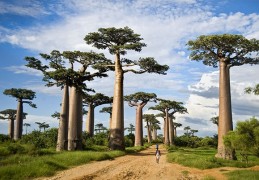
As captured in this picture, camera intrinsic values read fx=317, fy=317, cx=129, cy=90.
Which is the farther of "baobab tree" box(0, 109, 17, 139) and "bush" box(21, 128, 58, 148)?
"baobab tree" box(0, 109, 17, 139)

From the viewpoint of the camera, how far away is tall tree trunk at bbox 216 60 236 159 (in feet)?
79.7

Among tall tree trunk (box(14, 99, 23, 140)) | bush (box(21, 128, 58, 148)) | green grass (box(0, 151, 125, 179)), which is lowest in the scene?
green grass (box(0, 151, 125, 179))

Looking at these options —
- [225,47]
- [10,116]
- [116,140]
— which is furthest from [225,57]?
[10,116]

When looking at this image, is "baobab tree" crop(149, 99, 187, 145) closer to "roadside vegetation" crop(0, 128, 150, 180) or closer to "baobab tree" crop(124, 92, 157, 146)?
"baobab tree" crop(124, 92, 157, 146)

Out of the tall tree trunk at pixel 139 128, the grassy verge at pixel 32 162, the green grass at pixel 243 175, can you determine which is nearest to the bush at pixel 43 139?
the grassy verge at pixel 32 162

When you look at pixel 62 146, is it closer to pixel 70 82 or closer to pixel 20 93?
pixel 70 82

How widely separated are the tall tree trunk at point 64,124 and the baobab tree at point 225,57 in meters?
11.4

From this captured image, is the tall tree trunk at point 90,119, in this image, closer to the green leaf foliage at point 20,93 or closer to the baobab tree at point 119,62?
the green leaf foliage at point 20,93

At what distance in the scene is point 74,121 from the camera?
88.7 ft

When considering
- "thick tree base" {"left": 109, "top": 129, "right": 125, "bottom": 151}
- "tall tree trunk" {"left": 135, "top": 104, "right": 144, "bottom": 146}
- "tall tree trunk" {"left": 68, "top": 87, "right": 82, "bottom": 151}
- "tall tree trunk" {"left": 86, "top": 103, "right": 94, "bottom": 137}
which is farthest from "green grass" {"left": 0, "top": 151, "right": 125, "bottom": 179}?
"tall tree trunk" {"left": 135, "top": 104, "right": 144, "bottom": 146}

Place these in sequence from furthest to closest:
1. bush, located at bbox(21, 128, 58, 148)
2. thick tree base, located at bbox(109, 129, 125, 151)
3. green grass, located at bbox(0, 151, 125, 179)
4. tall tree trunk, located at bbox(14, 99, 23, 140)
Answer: tall tree trunk, located at bbox(14, 99, 23, 140), bush, located at bbox(21, 128, 58, 148), thick tree base, located at bbox(109, 129, 125, 151), green grass, located at bbox(0, 151, 125, 179)

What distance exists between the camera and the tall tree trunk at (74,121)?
2637cm

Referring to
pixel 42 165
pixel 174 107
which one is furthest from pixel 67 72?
pixel 174 107

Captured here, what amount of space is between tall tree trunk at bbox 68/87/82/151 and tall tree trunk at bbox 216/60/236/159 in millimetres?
11503
